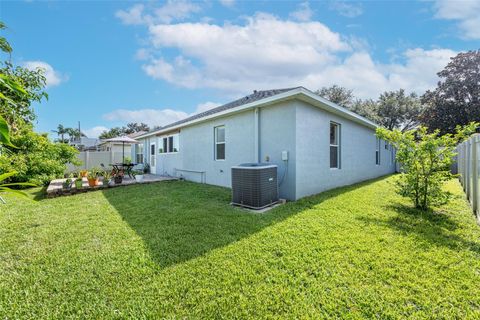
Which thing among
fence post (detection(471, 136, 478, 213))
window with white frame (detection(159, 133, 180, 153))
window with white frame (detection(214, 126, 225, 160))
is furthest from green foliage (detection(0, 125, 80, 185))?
fence post (detection(471, 136, 478, 213))

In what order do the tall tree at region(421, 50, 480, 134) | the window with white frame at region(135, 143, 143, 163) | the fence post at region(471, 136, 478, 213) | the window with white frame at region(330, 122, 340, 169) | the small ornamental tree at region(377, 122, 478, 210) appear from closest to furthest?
the fence post at region(471, 136, 478, 213) → the small ornamental tree at region(377, 122, 478, 210) → the window with white frame at region(330, 122, 340, 169) → the window with white frame at region(135, 143, 143, 163) → the tall tree at region(421, 50, 480, 134)

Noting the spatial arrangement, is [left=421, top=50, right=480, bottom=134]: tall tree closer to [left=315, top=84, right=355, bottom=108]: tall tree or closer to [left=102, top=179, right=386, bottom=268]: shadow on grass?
[left=315, top=84, right=355, bottom=108]: tall tree

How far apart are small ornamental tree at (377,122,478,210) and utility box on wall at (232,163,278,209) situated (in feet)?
10.0

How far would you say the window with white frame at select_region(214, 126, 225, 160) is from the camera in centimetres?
887

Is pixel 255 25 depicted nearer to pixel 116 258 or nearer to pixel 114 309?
pixel 116 258

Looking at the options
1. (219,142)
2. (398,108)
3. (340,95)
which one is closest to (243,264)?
(219,142)

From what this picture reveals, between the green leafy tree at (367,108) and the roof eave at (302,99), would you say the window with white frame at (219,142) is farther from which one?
the green leafy tree at (367,108)

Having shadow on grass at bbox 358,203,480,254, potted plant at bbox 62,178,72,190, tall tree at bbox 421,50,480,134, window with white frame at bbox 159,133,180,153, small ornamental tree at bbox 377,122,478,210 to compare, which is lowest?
shadow on grass at bbox 358,203,480,254

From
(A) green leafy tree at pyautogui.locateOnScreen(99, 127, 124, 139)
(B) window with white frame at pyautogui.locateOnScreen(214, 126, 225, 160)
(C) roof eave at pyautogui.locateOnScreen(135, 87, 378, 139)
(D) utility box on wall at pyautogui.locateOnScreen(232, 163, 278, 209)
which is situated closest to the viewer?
(D) utility box on wall at pyautogui.locateOnScreen(232, 163, 278, 209)

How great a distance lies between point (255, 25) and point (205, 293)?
27.2 feet

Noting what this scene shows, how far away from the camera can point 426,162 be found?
515 centimetres

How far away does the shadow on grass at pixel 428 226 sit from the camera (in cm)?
350

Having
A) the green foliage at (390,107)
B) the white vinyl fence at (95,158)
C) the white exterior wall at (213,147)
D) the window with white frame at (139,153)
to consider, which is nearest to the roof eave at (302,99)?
the white exterior wall at (213,147)

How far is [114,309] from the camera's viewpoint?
2186 mm
